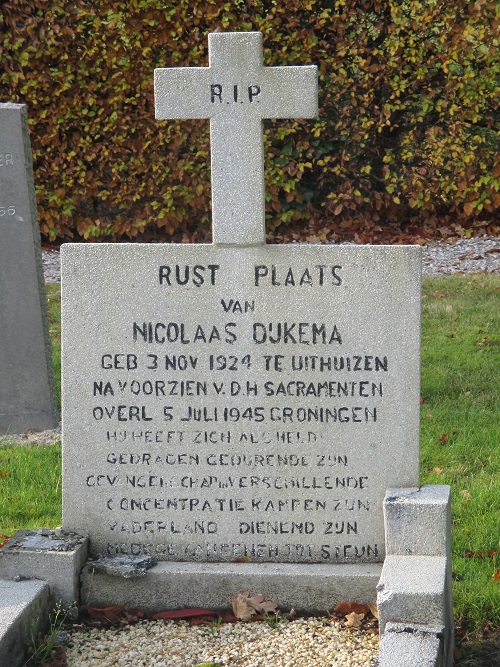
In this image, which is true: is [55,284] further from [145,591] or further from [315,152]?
[145,591]

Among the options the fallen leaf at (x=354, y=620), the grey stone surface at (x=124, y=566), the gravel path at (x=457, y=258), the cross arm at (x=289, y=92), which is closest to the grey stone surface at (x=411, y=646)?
the fallen leaf at (x=354, y=620)

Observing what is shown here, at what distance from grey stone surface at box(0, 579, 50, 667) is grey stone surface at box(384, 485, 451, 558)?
1177mm

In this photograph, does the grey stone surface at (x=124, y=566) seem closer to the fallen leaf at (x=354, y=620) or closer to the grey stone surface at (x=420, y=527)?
the fallen leaf at (x=354, y=620)

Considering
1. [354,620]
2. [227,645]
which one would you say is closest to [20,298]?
[227,645]

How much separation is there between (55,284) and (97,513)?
5.58 metres

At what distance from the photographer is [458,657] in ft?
11.4

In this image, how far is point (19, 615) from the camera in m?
3.22

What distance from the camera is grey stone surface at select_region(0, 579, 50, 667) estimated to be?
3.12m

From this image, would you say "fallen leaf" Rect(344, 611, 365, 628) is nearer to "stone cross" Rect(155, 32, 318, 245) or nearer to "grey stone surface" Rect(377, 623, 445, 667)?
"grey stone surface" Rect(377, 623, 445, 667)

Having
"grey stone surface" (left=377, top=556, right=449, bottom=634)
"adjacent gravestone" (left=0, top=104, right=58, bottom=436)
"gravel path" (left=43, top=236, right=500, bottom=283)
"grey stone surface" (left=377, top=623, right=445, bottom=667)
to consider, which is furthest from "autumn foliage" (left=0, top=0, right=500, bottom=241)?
"grey stone surface" (left=377, top=623, right=445, bottom=667)

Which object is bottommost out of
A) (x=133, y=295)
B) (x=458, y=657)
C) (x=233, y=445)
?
(x=458, y=657)

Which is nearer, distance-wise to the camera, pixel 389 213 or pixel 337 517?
pixel 337 517

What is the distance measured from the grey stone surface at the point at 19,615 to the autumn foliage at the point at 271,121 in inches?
260

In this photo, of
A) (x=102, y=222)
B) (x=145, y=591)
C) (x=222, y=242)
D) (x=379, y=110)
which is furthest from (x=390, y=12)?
(x=145, y=591)
